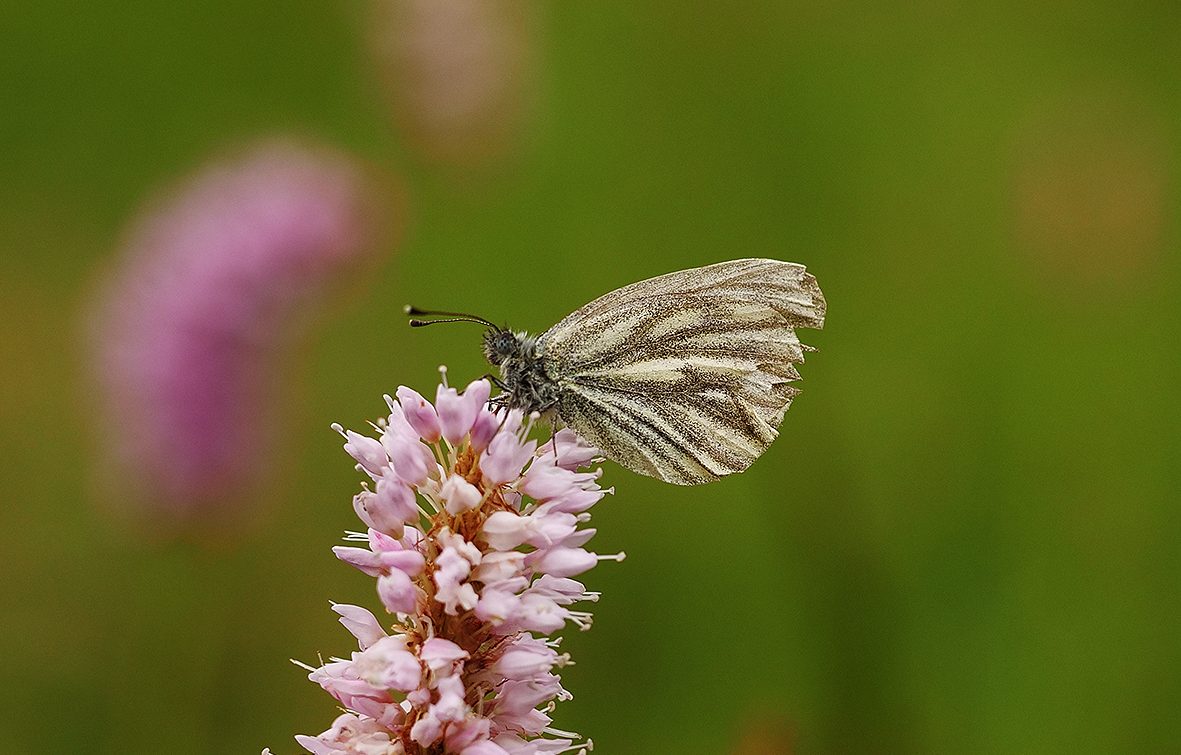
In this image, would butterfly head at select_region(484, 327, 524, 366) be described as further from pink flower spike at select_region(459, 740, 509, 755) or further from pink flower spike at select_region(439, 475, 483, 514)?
pink flower spike at select_region(459, 740, 509, 755)

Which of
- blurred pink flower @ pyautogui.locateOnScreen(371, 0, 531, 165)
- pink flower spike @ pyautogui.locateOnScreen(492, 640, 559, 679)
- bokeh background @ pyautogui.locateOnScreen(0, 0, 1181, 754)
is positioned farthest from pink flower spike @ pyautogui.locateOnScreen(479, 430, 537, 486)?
blurred pink flower @ pyautogui.locateOnScreen(371, 0, 531, 165)

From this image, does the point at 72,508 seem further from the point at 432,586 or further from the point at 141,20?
the point at 432,586

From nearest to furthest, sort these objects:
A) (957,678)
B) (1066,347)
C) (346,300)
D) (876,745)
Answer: (876,745) → (957,678) → (346,300) → (1066,347)

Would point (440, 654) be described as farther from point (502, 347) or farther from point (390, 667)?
point (502, 347)

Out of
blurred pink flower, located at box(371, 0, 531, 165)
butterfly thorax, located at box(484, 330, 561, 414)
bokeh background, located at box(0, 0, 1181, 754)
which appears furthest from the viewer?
blurred pink flower, located at box(371, 0, 531, 165)

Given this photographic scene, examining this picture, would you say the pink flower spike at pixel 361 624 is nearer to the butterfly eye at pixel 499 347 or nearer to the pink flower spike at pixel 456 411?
the pink flower spike at pixel 456 411

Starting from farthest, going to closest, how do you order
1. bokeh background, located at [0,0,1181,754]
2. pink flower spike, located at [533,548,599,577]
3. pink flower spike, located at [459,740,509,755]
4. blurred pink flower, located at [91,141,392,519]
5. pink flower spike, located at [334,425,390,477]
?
blurred pink flower, located at [91,141,392,519], bokeh background, located at [0,0,1181,754], pink flower spike, located at [334,425,390,477], pink flower spike, located at [533,548,599,577], pink flower spike, located at [459,740,509,755]

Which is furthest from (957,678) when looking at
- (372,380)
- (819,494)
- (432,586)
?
(372,380)
